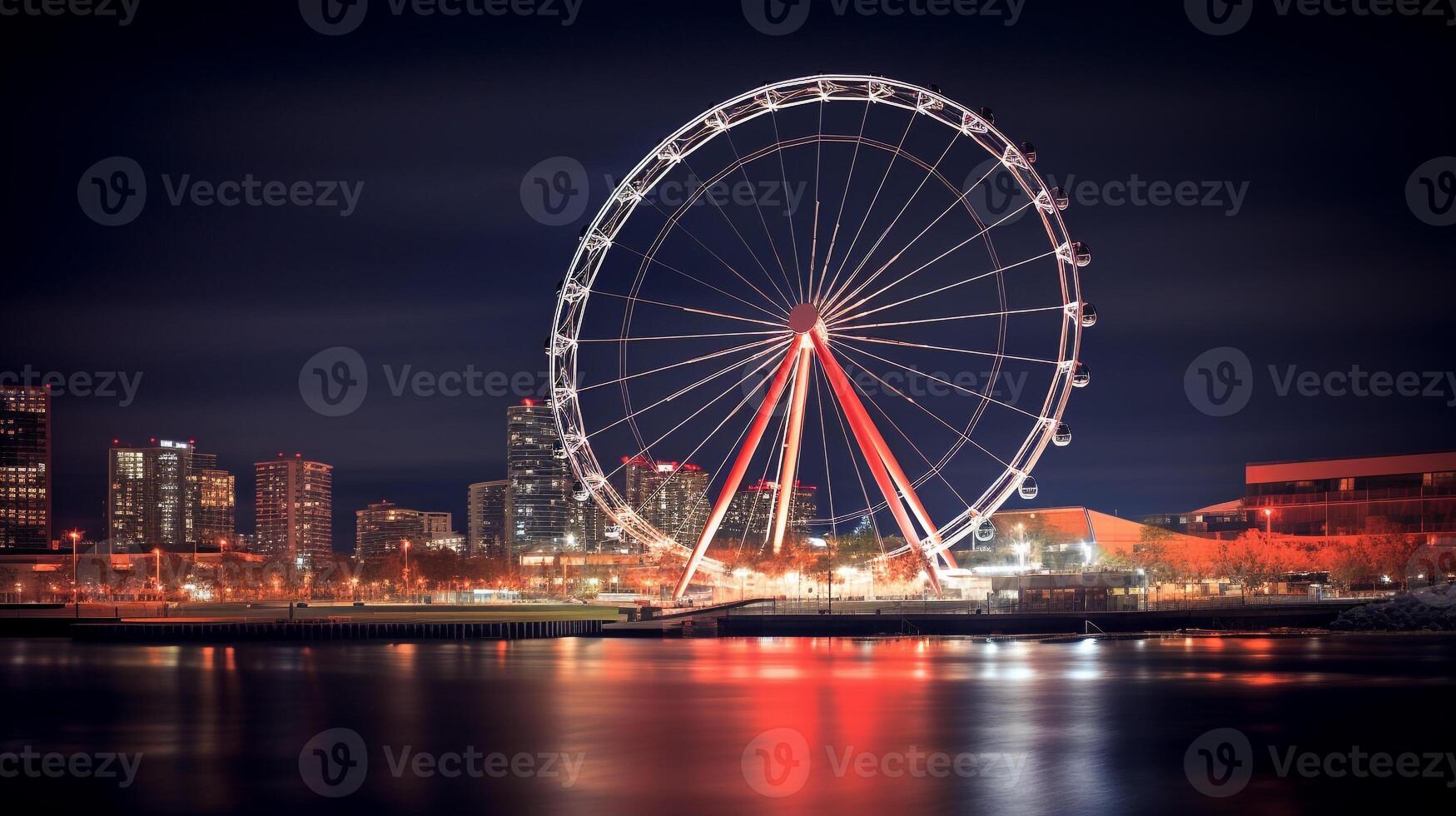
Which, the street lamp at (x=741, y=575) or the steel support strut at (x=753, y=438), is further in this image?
the street lamp at (x=741, y=575)

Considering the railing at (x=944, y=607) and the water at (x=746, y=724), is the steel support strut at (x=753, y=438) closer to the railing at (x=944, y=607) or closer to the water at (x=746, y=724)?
the railing at (x=944, y=607)

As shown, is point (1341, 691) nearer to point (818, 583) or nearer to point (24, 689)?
point (24, 689)

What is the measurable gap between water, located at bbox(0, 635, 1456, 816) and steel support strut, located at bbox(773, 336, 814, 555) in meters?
13.9

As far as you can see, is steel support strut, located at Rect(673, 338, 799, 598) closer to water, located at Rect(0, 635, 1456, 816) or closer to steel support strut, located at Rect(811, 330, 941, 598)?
steel support strut, located at Rect(811, 330, 941, 598)

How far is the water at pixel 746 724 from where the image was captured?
23.4 meters

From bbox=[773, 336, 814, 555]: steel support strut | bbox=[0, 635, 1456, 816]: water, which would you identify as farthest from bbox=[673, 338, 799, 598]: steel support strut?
bbox=[0, 635, 1456, 816]: water

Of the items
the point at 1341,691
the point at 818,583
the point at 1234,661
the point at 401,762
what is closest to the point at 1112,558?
the point at 818,583

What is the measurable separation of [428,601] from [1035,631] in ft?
230

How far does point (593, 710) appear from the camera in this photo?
35719mm

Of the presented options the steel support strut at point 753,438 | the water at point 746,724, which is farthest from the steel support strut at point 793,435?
the water at point 746,724

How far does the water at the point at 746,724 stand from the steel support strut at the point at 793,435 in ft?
45.6

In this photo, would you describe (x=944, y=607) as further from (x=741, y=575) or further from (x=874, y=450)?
(x=741, y=575)

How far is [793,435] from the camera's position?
231 ft

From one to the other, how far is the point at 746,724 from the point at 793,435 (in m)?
38.8
